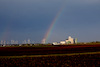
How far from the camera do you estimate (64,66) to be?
20.9 metres

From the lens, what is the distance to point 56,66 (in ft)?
69.3

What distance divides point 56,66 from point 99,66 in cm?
459

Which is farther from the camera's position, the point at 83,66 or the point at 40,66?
the point at 40,66

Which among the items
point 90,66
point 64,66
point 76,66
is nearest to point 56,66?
point 64,66

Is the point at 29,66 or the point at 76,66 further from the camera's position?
the point at 29,66

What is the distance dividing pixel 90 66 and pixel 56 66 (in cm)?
367

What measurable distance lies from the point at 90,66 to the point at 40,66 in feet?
18.2

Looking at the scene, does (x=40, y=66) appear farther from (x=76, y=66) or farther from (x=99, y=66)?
(x=99, y=66)

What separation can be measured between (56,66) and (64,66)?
2.96ft

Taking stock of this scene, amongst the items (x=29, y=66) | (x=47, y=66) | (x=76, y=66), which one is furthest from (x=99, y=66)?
(x=29, y=66)

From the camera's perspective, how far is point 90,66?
2030 centimetres

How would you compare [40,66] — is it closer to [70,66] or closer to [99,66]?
[70,66]

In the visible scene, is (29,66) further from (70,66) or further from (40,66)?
(70,66)

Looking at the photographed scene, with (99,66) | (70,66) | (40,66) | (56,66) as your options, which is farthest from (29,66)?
Result: (99,66)
